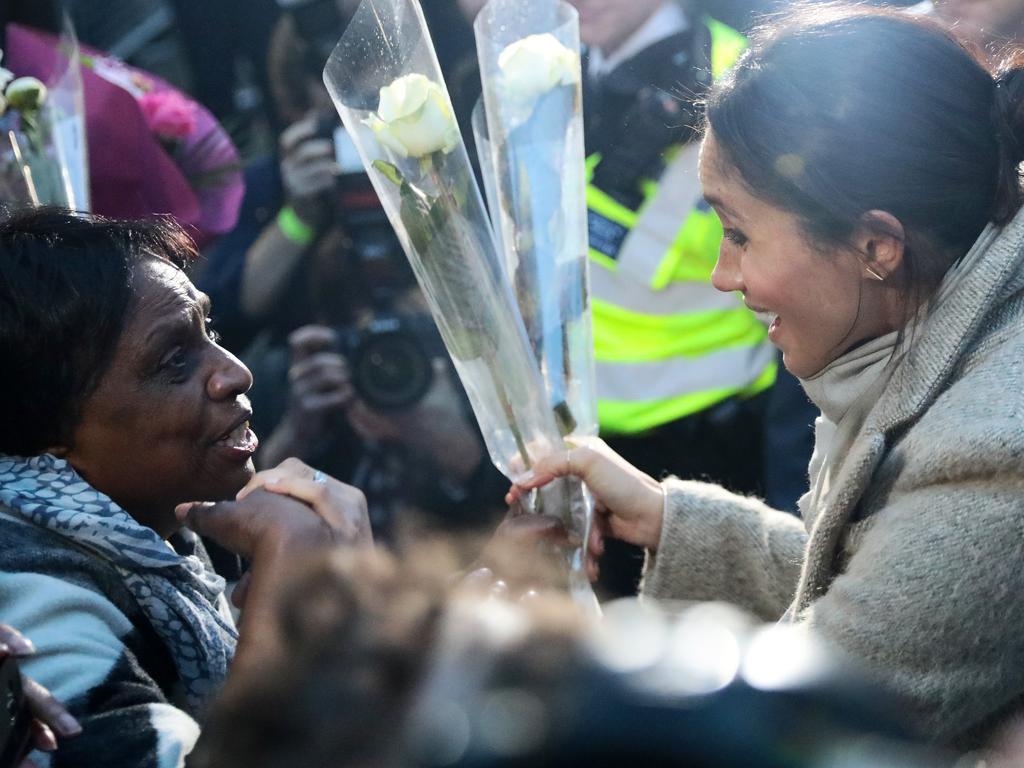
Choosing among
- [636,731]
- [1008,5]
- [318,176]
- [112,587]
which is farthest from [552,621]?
[318,176]

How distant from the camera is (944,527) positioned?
158cm

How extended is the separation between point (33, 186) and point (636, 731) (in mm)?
2316

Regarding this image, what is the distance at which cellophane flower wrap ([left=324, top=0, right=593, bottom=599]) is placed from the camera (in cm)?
189

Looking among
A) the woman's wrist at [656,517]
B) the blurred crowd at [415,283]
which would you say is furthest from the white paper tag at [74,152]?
the woman's wrist at [656,517]

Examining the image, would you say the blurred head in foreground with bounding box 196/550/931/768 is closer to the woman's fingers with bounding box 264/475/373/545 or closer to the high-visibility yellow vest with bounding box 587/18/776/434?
the woman's fingers with bounding box 264/475/373/545

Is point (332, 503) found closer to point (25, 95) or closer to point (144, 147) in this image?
A: point (25, 95)

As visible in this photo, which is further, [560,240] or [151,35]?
[151,35]

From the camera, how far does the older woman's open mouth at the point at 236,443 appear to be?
1790 millimetres

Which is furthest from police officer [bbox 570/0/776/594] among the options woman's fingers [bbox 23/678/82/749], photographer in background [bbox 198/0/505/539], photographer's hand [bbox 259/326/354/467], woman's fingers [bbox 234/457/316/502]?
woman's fingers [bbox 23/678/82/749]

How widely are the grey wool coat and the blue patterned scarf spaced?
83 cm

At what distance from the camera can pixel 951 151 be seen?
1744 millimetres

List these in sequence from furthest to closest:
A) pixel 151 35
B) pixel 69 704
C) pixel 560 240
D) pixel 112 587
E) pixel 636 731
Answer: pixel 151 35
pixel 560 240
pixel 112 587
pixel 69 704
pixel 636 731

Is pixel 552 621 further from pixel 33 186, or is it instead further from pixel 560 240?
pixel 33 186

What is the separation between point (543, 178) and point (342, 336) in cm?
178
